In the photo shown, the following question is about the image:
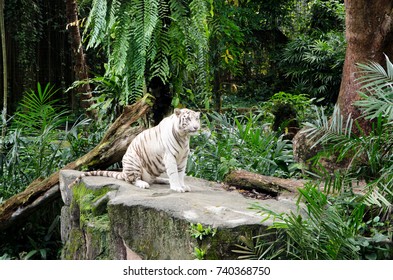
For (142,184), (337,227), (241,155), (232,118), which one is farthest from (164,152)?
(232,118)

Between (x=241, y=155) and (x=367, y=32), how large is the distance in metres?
1.52

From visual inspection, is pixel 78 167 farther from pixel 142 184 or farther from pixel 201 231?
pixel 201 231

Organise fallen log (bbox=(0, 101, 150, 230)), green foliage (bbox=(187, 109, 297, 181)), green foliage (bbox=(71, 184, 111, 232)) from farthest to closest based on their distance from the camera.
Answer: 1. green foliage (bbox=(187, 109, 297, 181))
2. fallen log (bbox=(0, 101, 150, 230))
3. green foliage (bbox=(71, 184, 111, 232))

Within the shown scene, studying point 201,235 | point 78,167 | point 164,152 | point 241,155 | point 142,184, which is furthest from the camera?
point 241,155

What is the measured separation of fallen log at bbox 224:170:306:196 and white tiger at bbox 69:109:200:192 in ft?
1.63

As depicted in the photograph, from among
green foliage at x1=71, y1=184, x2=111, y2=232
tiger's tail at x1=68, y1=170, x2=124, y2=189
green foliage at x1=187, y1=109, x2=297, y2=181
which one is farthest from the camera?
green foliage at x1=187, y1=109, x2=297, y2=181

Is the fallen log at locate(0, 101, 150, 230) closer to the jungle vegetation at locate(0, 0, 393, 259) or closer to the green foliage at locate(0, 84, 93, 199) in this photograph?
the jungle vegetation at locate(0, 0, 393, 259)

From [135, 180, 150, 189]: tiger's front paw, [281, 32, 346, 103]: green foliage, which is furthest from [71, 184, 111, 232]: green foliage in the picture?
[281, 32, 346, 103]: green foliage

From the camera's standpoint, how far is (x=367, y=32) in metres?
4.27

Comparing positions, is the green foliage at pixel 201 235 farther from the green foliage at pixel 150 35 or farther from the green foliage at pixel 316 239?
the green foliage at pixel 150 35

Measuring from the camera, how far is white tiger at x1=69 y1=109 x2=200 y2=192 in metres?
3.31

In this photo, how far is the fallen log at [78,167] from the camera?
14.4 ft

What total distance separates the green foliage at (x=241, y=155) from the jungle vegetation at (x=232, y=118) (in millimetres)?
13
